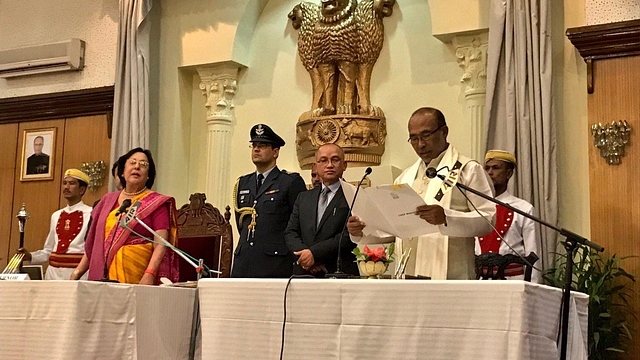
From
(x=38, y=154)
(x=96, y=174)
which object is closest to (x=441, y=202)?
(x=96, y=174)

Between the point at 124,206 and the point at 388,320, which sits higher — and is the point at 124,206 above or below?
above

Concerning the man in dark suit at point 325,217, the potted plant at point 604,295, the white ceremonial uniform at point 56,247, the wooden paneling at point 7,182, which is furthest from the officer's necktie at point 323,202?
the wooden paneling at point 7,182

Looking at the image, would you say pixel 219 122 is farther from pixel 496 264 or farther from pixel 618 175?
pixel 496 264

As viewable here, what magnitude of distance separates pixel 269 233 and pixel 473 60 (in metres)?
2.02

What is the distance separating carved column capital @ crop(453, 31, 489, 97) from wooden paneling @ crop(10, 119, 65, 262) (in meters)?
3.32

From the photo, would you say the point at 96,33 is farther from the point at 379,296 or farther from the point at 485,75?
the point at 379,296

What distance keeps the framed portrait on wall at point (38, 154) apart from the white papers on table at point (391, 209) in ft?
14.0

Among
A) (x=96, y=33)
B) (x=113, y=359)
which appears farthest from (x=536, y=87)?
(x=96, y=33)

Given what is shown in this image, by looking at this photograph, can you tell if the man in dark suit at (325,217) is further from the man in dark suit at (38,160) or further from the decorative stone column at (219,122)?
the man in dark suit at (38,160)

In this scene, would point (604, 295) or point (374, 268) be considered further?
point (604, 295)

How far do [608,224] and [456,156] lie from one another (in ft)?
5.71

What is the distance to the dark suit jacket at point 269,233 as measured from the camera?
13.6 feet

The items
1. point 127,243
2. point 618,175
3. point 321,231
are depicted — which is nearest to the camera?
point 127,243

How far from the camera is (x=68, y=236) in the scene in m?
5.47
